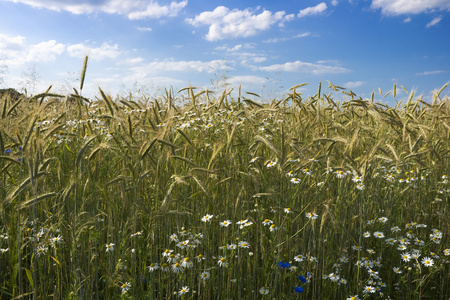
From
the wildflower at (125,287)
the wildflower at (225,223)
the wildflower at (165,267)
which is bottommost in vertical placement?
the wildflower at (125,287)

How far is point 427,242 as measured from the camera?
3275 millimetres

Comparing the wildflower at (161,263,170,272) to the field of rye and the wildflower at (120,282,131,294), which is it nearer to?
the field of rye

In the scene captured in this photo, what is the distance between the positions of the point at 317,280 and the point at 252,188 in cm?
86

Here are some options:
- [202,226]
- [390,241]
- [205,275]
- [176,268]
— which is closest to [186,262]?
[176,268]

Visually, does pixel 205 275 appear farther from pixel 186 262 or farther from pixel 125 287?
pixel 125 287

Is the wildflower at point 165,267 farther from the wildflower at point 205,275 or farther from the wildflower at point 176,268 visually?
the wildflower at point 205,275

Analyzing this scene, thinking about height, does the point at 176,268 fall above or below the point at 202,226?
below

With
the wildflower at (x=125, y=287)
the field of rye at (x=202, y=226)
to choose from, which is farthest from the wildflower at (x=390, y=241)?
the wildflower at (x=125, y=287)

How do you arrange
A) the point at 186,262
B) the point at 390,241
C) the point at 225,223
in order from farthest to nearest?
the point at 390,241 → the point at 225,223 → the point at 186,262

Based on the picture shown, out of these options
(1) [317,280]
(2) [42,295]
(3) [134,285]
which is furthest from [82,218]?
(1) [317,280]

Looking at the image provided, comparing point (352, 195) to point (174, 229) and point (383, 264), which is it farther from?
point (174, 229)

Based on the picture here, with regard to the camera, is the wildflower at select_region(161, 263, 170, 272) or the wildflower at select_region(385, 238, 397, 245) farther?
the wildflower at select_region(385, 238, 397, 245)

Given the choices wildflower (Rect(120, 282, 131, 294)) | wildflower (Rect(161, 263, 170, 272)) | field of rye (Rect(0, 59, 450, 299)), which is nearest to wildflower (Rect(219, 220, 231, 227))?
field of rye (Rect(0, 59, 450, 299))

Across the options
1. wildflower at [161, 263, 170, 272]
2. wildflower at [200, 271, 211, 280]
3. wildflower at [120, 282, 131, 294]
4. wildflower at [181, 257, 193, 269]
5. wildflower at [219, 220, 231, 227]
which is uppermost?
wildflower at [219, 220, 231, 227]
